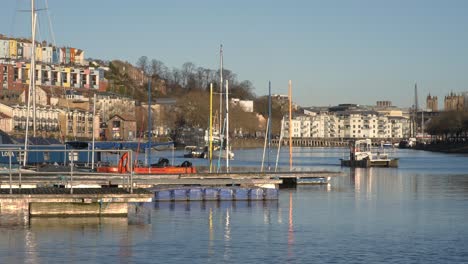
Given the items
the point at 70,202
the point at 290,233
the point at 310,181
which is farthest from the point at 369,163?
the point at 70,202

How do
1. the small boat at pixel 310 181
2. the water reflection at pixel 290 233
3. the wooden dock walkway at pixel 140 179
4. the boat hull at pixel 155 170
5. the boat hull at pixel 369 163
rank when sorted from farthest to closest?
the boat hull at pixel 369 163 → the small boat at pixel 310 181 → the boat hull at pixel 155 170 → the wooden dock walkway at pixel 140 179 → the water reflection at pixel 290 233

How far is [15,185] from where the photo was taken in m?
52.0

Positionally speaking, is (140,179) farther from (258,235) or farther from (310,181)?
(258,235)

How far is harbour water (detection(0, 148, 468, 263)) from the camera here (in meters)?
36.0

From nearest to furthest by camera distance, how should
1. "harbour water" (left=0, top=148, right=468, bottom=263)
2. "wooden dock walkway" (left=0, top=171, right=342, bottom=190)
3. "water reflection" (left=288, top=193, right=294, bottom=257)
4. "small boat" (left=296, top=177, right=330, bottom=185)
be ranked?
"harbour water" (left=0, top=148, right=468, bottom=263), "water reflection" (left=288, top=193, right=294, bottom=257), "wooden dock walkway" (left=0, top=171, right=342, bottom=190), "small boat" (left=296, top=177, right=330, bottom=185)

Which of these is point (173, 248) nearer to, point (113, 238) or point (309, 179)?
point (113, 238)

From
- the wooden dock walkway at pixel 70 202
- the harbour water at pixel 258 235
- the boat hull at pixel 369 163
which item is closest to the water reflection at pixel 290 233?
the harbour water at pixel 258 235

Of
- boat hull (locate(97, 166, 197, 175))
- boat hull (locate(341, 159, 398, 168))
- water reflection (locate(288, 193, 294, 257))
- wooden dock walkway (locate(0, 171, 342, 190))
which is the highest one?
boat hull (locate(341, 159, 398, 168))

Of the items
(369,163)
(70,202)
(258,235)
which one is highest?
(369,163)

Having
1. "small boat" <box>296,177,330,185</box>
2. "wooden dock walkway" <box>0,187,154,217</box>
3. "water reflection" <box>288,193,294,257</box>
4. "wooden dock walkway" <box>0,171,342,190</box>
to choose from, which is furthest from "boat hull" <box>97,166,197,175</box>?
"wooden dock walkway" <box>0,187,154,217</box>

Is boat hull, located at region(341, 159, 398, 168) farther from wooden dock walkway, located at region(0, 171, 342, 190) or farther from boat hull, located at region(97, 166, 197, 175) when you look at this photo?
boat hull, located at region(97, 166, 197, 175)

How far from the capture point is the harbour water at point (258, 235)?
3600 centimetres

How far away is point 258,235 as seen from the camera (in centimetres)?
4222

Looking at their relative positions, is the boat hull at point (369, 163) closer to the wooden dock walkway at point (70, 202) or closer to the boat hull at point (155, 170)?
the boat hull at point (155, 170)
